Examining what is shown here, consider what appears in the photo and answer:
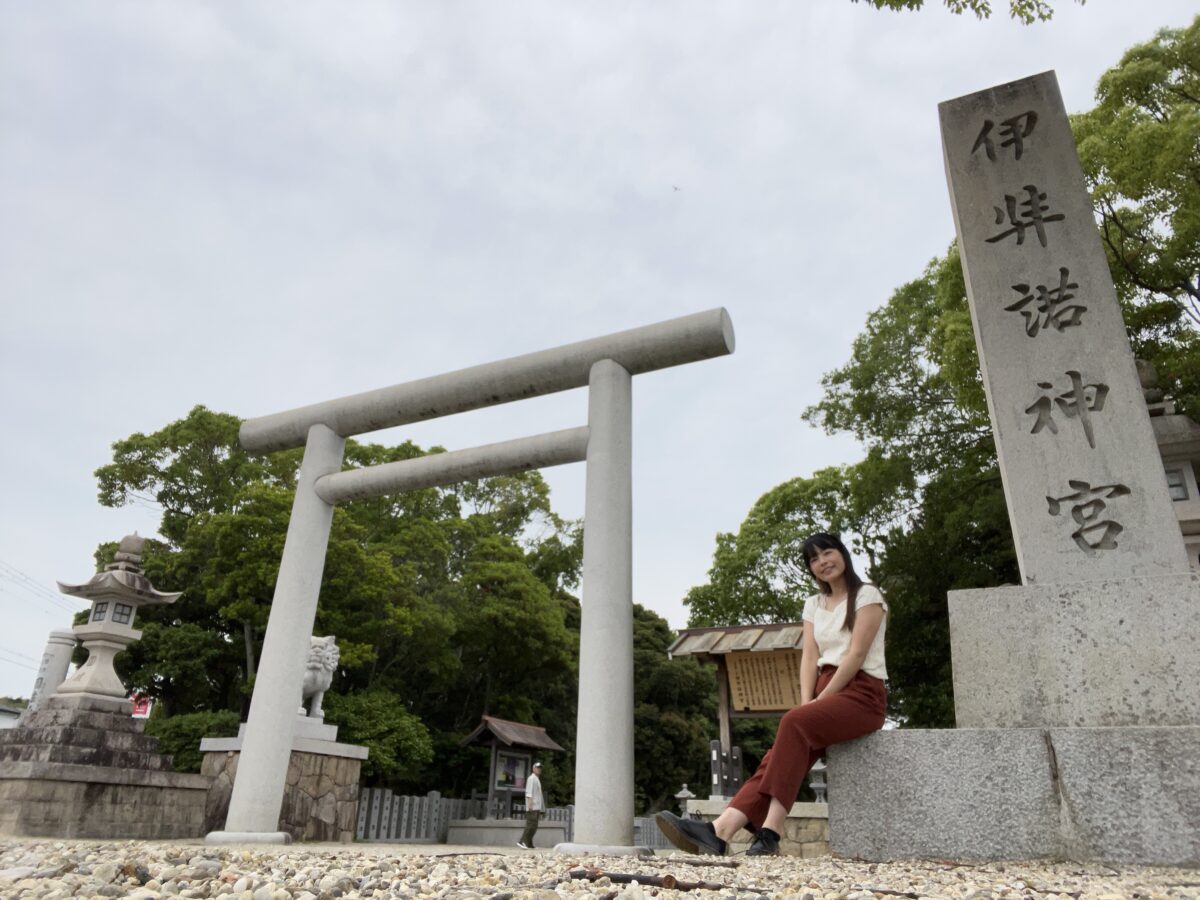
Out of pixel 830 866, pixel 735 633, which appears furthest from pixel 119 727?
pixel 830 866

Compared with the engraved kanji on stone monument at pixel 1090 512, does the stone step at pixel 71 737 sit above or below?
below

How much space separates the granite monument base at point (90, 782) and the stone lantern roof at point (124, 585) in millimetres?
1103

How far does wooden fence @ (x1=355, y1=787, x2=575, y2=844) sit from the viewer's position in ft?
35.5

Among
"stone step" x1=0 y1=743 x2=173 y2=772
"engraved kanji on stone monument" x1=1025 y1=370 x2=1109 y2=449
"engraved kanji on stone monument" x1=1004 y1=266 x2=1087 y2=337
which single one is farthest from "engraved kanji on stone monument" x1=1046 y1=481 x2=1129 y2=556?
"stone step" x1=0 y1=743 x2=173 y2=772

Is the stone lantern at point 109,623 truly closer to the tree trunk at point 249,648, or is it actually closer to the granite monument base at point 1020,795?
the tree trunk at point 249,648

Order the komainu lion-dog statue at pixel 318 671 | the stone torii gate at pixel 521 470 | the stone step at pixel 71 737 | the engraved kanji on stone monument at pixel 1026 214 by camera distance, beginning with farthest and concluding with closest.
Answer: the komainu lion-dog statue at pixel 318 671, the stone step at pixel 71 737, the stone torii gate at pixel 521 470, the engraved kanji on stone monument at pixel 1026 214

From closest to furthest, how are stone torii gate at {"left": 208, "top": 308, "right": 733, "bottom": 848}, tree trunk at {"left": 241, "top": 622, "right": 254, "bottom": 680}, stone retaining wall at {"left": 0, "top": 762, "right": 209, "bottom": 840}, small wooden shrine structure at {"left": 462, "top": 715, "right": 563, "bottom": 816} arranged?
stone torii gate at {"left": 208, "top": 308, "right": 733, "bottom": 848}
stone retaining wall at {"left": 0, "top": 762, "right": 209, "bottom": 840}
small wooden shrine structure at {"left": 462, "top": 715, "right": 563, "bottom": 816}
tree trunk at {"left": 241, "top": 622, "right": 254, "bottom": 680}

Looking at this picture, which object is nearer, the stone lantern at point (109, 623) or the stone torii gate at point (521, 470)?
the stone torii gate at point (521, 470)

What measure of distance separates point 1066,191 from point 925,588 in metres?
8.32

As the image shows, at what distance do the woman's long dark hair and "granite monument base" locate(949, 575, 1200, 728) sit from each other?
0.37 metres

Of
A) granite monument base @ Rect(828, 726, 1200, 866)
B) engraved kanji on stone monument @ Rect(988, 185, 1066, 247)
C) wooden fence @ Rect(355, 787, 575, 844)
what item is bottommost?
wooden fence @ Rect(355, 787, 575, 844)

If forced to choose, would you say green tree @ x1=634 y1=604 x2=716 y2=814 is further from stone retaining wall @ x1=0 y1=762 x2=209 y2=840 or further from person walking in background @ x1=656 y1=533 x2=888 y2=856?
person walking in background @ x1=656 y1=533 x2=888 y2=856

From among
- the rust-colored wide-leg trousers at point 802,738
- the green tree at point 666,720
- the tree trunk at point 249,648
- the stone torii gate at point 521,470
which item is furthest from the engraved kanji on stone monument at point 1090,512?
the green tree at point 666,720

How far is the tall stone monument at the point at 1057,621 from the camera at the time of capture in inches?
92.6
